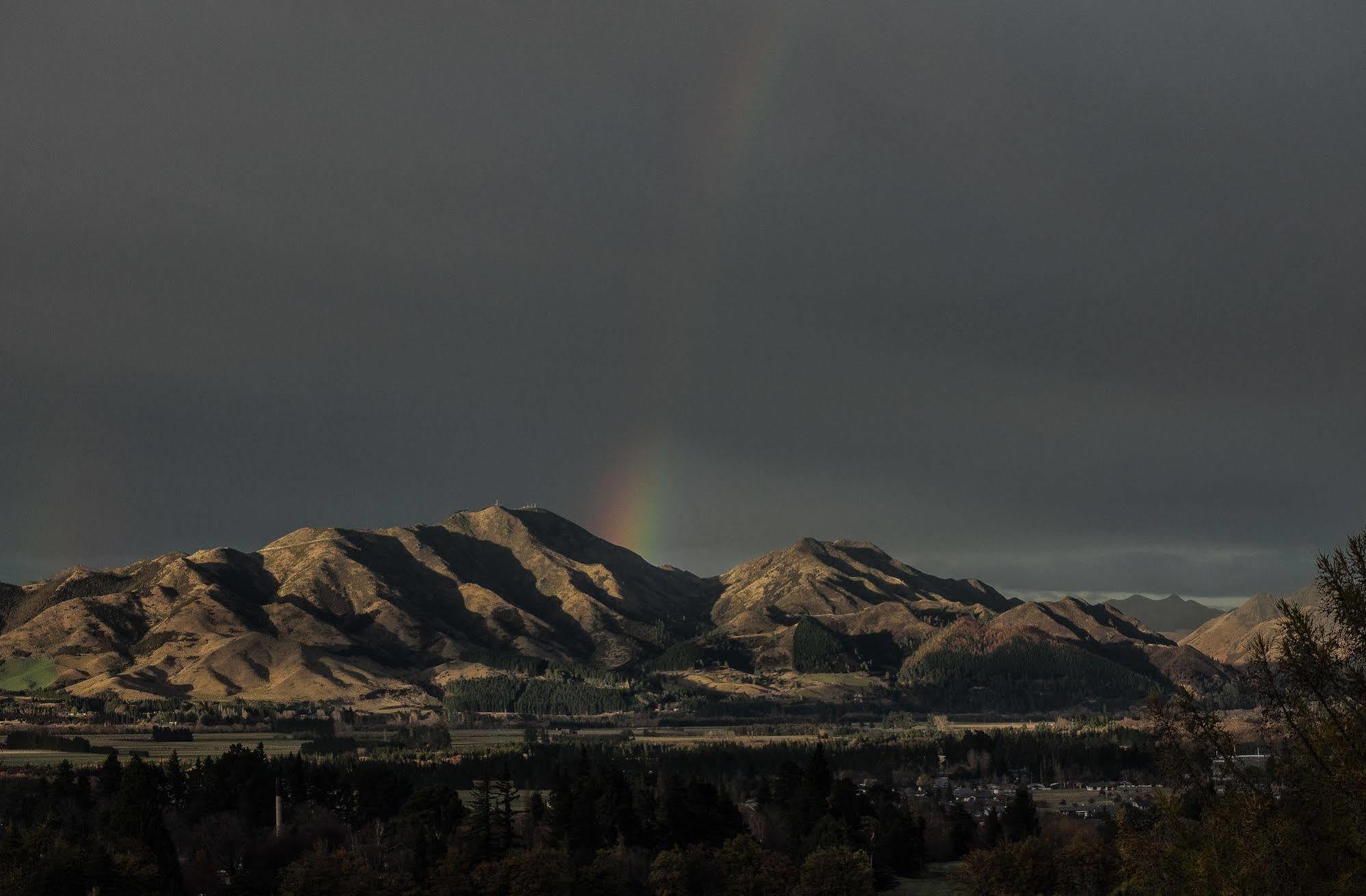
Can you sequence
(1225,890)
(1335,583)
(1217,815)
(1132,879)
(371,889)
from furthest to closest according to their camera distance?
(371,889), (1132,879), (1217,815), (1225,890), (1335,583)

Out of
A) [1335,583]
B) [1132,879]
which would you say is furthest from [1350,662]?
[1132,879]

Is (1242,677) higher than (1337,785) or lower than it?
higher

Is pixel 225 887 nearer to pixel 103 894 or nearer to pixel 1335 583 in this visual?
pixel 103 894

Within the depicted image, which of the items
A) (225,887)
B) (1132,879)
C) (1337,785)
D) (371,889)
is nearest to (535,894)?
(371,889)

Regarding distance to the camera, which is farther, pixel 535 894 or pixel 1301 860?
pixel 535 894

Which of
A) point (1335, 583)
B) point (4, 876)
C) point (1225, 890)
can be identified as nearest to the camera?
point (1335, 583)

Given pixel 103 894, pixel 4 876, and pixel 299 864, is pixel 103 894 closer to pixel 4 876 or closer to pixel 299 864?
pixel 4 876

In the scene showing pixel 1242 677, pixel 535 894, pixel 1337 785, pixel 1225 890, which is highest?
pixel 1242 677

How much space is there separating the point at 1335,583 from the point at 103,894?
609 feet

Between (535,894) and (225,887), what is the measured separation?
46.1m

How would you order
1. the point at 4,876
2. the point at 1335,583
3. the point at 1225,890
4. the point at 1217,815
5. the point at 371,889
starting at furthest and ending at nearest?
the point at 371,889
the point at 4,876
the point at 1217,815
the point at 1225,890
the point at 1335,583

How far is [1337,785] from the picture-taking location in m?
55.8

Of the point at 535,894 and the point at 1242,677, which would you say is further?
the point at 535,894

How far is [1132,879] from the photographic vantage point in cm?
8056
